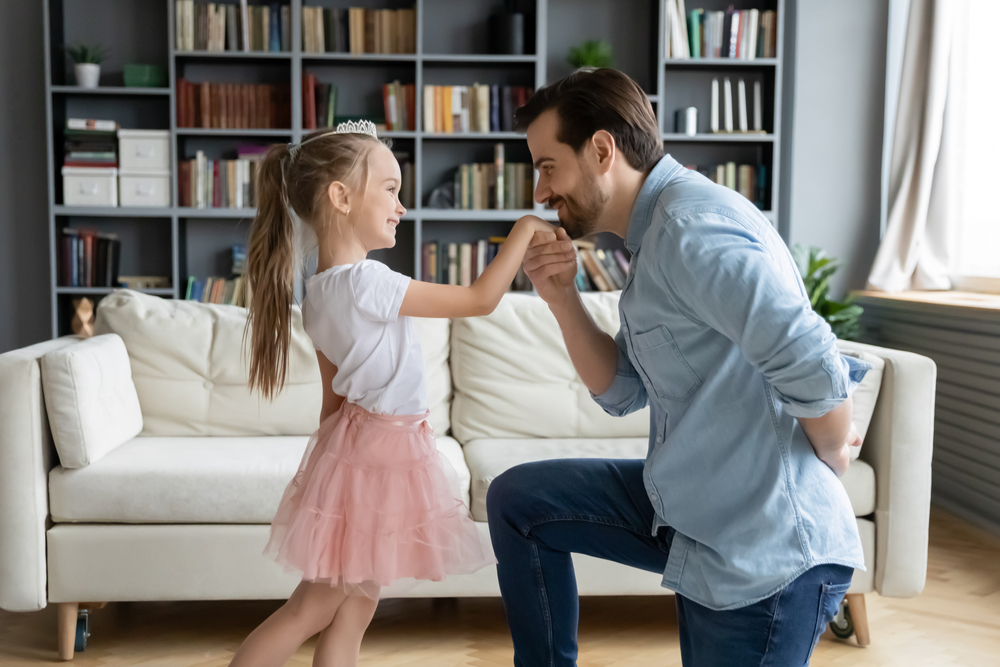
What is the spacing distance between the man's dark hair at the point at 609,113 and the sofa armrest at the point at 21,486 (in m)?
1.30

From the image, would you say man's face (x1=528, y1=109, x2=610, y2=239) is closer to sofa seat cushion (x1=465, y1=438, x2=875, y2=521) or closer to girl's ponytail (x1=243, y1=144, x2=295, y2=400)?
girl's ponytail (x1=243, y1=144, x2=295, y2=400)

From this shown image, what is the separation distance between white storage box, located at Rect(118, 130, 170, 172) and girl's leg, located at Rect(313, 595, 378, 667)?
3.24 metres

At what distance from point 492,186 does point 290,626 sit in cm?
318

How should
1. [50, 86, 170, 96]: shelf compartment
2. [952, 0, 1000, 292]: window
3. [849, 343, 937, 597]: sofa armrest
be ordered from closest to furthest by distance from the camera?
[849, 343, 937, 597]: sofa armrest < [952, 0, 1000, 292]: window < [50, 86, 170, 96]: shelf compartment

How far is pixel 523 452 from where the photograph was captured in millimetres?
2139

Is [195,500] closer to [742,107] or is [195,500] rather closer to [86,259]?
[86,259]

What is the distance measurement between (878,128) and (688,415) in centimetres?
360

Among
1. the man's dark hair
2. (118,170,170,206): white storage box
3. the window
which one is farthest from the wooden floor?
(118,170,170,206): white storage box

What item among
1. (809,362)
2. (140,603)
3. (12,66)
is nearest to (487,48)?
(12,66)

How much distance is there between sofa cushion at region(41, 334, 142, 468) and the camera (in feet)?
6.13

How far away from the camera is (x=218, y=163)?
4.12 m

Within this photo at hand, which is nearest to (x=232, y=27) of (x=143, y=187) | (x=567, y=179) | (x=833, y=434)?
(x=143, y=187)

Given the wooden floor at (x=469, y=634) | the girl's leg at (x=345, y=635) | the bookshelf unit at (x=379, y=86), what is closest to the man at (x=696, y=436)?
the girl's leg at (x=345, y=635)

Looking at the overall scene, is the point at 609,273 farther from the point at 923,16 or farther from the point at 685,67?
the point at 923,16
